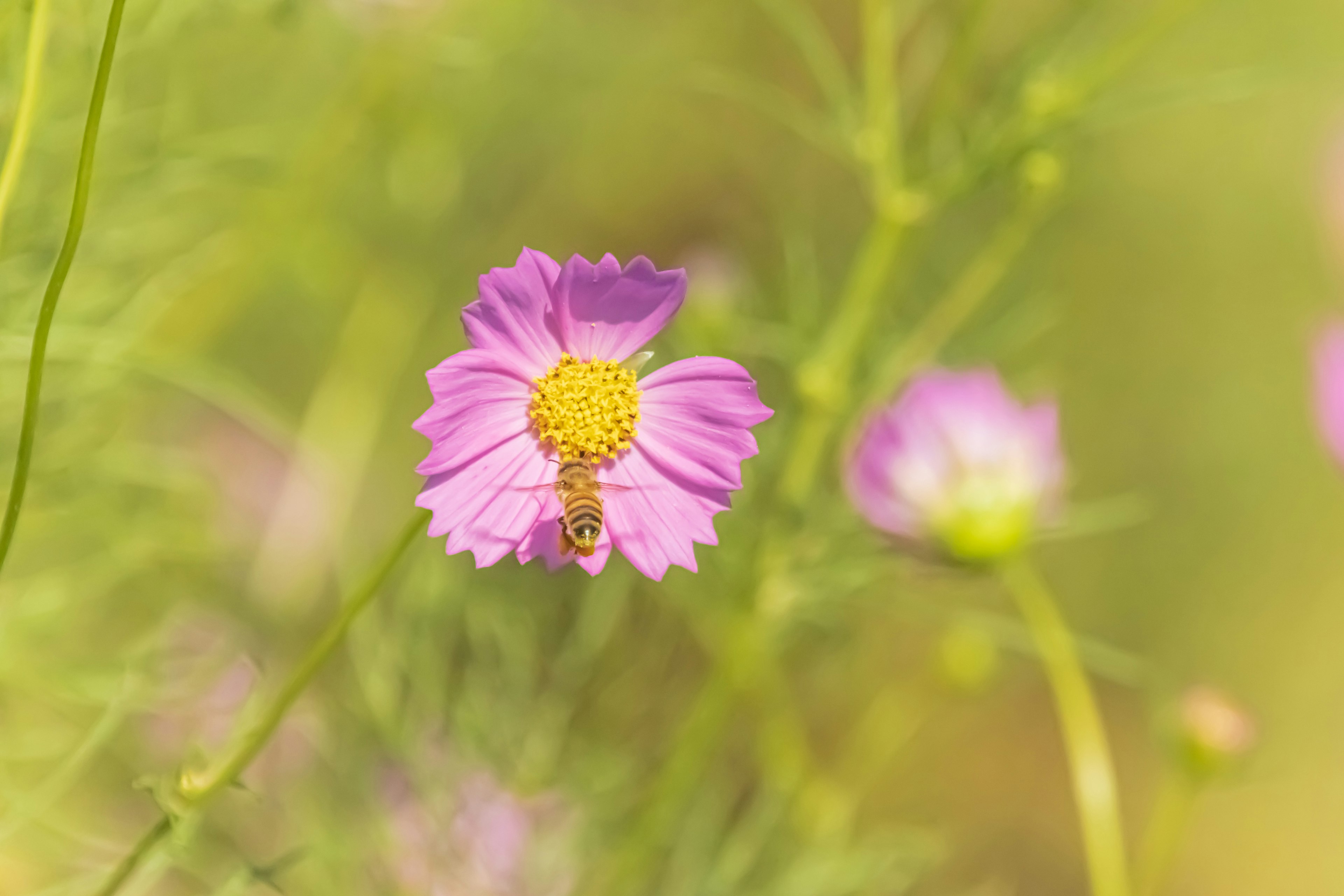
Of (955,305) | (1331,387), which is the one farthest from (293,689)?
(1331,387)

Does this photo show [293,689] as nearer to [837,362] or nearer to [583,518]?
[583,518]

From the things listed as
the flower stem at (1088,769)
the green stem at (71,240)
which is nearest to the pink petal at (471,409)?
the green stem at (71,240)

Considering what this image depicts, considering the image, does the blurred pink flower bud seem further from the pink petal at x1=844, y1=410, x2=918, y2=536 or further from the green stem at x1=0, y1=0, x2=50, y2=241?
the green stem at x1=0, y1=0, x2=50, y2=241

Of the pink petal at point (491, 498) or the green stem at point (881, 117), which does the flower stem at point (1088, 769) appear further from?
the pink petal at point (491, 498)

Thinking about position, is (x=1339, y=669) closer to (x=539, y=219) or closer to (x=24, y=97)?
(x=539, y=219)

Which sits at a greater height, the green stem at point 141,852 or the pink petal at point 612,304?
the pink petal at point 612,304

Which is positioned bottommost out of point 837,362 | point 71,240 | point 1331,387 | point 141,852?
point 141,852

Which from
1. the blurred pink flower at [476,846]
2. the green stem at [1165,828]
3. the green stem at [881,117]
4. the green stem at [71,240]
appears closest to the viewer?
the green stem at [71,240]

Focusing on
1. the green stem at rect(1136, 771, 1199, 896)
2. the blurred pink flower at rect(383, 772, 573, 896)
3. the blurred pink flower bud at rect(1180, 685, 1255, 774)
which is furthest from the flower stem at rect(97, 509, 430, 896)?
the green stem at rect(1136, 771, 1199, 896)
